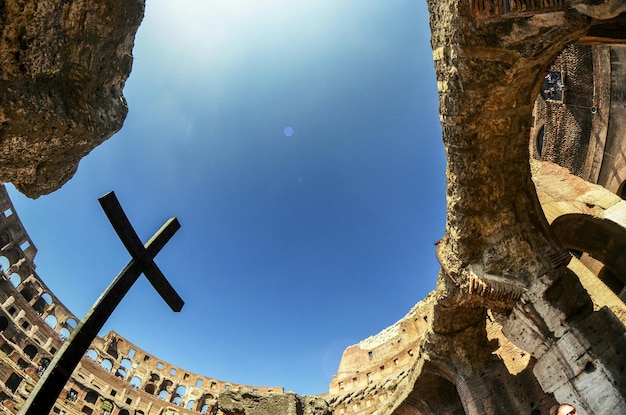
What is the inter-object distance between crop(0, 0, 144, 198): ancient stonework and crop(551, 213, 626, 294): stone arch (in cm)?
922

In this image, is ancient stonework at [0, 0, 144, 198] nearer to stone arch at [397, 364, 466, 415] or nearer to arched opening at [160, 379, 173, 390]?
stone arch at [397, 364, 466, 415]

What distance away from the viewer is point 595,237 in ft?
26.5

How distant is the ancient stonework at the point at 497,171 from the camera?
10.6 feet

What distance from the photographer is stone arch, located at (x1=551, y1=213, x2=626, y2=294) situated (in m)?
7.74

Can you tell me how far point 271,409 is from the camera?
17.8ft

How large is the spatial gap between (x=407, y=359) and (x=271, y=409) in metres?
24.2

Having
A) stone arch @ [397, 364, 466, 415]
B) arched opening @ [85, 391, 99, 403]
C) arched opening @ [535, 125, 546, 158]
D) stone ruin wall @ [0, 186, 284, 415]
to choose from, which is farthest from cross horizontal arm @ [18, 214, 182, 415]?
arched opening @ [85, 391, 99, 403]

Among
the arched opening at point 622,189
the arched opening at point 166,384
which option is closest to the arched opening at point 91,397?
the arched opening at point 166,384

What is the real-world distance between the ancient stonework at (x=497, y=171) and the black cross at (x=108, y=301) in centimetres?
96

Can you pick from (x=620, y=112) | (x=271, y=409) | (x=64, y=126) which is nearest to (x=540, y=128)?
(x=620, y=112)

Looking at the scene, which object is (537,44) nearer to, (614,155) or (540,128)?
(614,155)

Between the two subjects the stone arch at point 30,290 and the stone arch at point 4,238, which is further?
the stone arch at point 30,290

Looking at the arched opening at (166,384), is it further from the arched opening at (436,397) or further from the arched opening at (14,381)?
the arched opening at (436,397)

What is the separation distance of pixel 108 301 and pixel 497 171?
5.90 meters
